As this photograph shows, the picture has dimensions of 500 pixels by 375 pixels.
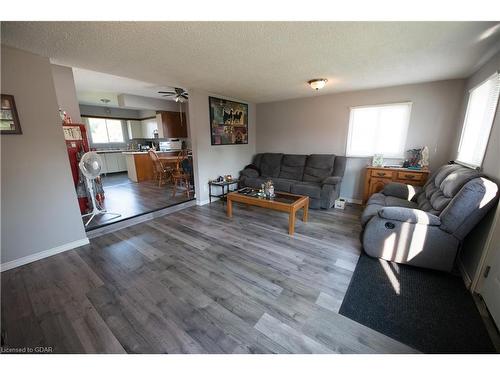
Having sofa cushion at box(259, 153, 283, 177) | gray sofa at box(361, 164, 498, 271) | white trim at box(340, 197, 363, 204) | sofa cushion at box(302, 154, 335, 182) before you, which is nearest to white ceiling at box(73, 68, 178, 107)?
sofa cushion at box(259, 153, 283, 177)

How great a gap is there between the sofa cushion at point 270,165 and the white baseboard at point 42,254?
11.9 feet

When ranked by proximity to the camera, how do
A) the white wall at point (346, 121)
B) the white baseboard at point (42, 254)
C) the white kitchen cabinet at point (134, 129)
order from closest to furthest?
1. the white baseboard at point (42, 254)
2. the white wall at point (346, 121)
3. the white kitchen cabinet at point (134, 129)

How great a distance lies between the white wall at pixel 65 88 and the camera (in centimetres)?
283

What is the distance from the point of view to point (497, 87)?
1.97 meters

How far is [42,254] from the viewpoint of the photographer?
7.36 ft

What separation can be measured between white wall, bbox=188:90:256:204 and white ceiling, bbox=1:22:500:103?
79cm

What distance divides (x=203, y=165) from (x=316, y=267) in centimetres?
288

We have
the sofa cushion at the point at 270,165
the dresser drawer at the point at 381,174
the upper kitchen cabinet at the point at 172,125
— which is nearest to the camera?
the dresser drawer at the point at 381,174

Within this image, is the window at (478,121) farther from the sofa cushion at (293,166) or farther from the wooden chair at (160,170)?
the wooden chair at (160,170)

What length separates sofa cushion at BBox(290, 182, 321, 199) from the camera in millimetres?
3680

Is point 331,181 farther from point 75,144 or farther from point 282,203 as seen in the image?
point 75,144

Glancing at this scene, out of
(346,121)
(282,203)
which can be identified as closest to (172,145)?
(282,203)

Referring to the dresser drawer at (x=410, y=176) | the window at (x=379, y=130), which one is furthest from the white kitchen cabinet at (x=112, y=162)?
the dresser drawer at (x=410, y=176)

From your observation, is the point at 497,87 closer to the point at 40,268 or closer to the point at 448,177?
the point at 448,177
